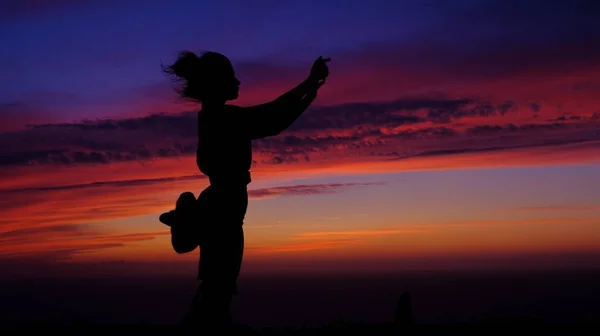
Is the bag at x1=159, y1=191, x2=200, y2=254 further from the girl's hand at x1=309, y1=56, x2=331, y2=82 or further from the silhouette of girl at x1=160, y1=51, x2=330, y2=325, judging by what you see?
the girl's hand at x1=309, y1=56, x2=331, y2=82

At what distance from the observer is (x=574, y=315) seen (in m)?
11.0

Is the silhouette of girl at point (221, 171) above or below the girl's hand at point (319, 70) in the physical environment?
below

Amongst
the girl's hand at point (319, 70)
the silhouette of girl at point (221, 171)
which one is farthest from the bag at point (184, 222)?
the girl's hand at point (319, 70)

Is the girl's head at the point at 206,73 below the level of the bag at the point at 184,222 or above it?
above

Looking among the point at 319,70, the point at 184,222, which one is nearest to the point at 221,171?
the point at 184,222

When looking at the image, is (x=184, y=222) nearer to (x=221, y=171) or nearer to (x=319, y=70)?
(x=221, y=171)

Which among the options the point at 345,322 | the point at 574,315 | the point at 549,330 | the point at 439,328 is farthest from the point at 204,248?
the point at 574,315

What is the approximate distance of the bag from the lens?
984cm

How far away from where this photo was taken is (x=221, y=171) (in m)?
9.84

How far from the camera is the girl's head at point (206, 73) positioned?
396 inches

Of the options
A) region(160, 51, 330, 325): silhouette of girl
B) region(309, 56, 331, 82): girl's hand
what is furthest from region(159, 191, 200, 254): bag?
region(309, 56, 331, 82): girl's hand

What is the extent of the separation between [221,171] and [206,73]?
1.07 meters

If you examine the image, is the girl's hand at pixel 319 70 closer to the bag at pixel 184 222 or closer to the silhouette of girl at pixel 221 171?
the silhouette of girl at pixel 221 171

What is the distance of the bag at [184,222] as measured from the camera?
9.84 metres
